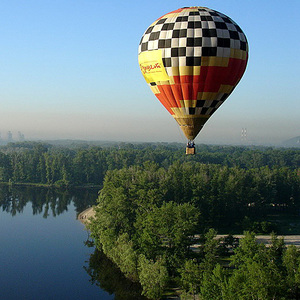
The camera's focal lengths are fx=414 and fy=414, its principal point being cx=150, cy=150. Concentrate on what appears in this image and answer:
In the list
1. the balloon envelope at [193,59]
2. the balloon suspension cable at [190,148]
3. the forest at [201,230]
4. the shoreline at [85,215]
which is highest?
the balloon envelope at [193,59]

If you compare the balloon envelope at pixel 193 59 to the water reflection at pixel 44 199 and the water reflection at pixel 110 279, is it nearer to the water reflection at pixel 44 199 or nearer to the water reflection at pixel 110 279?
the water reflection at pixel 110 279

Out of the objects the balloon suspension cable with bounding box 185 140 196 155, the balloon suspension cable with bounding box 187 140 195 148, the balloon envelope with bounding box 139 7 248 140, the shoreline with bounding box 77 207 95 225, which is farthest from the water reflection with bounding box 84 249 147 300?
the shoreline with bounding box 77 207 95 225

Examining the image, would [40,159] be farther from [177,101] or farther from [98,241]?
[177,101]

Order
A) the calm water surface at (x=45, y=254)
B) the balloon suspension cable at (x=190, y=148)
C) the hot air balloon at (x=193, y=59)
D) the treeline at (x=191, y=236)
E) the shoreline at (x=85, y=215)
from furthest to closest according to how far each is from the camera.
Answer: the shoreline at (x=85, y=215) < the calm water surface at (x=45, y=254) < the balloon suspension cable at (x=190, y=148) < the treeline at (x=191, y=236) < the hot air balloon at (x=193, y=59)

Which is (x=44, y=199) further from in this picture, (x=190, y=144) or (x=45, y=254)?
(x=190, y=144)

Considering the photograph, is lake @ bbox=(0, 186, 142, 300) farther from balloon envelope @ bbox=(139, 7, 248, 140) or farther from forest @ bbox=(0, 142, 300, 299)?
balloon envelope @ bbox=(139, 7, 248, 140)

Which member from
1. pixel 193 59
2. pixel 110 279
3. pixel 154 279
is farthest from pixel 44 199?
pixel 193 59

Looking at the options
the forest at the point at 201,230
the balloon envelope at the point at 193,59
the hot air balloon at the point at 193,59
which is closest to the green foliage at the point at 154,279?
the forest at the point at 201,230
